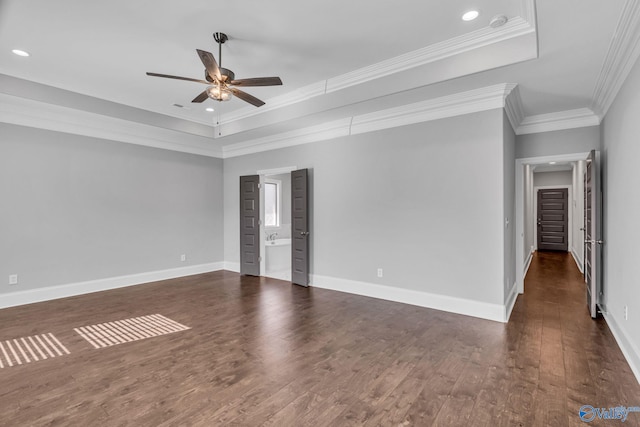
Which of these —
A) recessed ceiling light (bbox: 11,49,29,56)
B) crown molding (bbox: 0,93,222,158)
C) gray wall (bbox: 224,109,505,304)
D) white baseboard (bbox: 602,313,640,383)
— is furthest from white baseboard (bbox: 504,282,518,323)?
recessed ceiling light (bbox: 11,49,29,56)

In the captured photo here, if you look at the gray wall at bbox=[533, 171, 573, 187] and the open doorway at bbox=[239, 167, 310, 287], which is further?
the gray wall at bbox=[533, 171, 573, 187]

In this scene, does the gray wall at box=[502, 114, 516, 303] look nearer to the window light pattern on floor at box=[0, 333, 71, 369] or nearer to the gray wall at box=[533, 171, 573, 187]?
the window light pattern on floor at box=[0, 333, 71, 369]

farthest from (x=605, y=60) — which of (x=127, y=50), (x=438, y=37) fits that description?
(x=127, y=50)

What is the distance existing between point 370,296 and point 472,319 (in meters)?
1.47

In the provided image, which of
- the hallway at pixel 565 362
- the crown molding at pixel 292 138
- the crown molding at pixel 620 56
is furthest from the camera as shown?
the crown molding at pixel 292 138

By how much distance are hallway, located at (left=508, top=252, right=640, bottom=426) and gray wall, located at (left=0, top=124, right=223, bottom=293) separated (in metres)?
5.82

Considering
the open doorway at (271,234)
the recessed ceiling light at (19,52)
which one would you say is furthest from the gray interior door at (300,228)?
the recessed ceiling light at (19,52)

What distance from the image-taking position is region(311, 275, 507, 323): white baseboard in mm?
3900

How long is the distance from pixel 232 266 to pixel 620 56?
674 cm

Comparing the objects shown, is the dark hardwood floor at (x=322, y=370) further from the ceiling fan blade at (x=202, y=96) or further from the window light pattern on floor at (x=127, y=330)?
the ceiling fan blade at (x=202, y=96)

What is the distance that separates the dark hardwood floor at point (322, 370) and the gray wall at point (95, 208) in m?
0.88

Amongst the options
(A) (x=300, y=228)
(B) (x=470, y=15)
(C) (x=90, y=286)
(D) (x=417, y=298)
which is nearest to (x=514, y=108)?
(B) (x=470, y=15)

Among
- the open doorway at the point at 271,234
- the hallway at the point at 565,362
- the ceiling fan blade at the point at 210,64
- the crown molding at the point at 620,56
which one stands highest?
the crown molding at the point at 620,56

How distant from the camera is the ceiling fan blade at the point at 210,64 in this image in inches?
100
